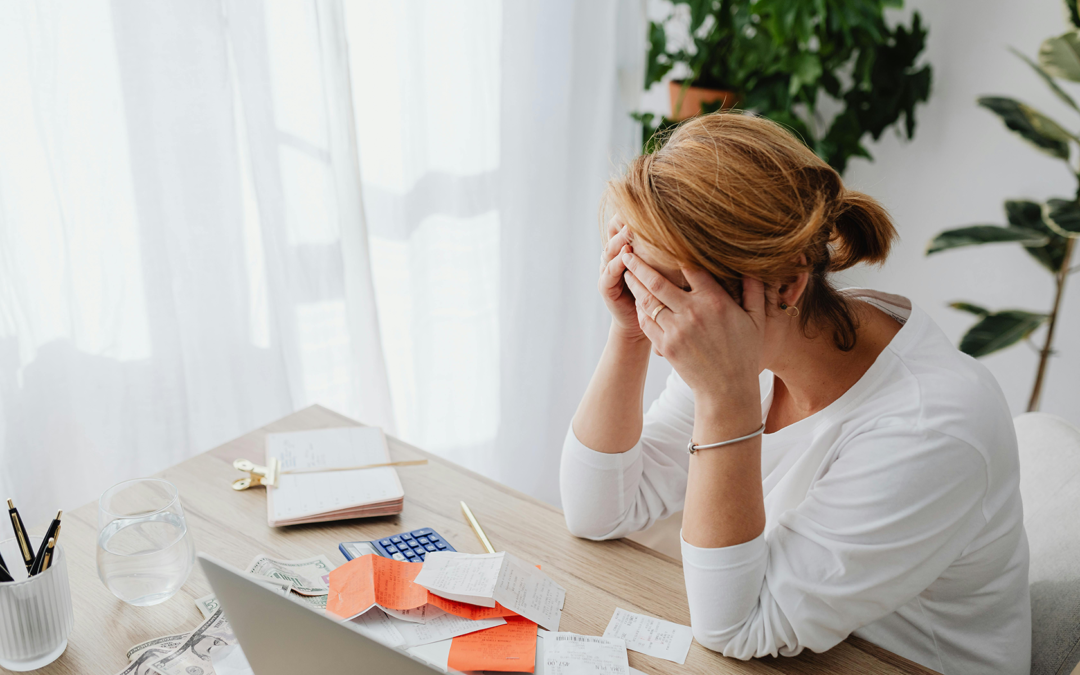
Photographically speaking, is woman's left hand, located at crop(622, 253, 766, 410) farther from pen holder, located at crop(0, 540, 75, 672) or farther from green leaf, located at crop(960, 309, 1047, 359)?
green leaf, located at crop(960, 309, 1047, 359)

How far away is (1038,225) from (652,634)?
178cm

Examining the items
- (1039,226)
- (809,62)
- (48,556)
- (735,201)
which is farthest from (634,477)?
(1039,226)

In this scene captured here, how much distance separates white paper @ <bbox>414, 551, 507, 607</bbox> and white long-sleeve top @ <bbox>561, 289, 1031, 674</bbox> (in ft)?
0.78

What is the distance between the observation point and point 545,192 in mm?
2227

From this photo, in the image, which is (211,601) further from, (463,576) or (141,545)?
(463,576)

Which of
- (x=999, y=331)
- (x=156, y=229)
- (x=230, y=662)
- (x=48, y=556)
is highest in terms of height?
(x=156, y=229)

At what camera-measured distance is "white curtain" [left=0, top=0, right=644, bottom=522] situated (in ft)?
4.14

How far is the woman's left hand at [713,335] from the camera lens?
89cm

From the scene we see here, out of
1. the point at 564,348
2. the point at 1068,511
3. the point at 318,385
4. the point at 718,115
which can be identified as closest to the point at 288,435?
the point at 318,385

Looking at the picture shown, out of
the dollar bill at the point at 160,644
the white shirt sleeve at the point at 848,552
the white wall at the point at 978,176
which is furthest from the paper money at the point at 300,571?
the white wall at the point at 978,176

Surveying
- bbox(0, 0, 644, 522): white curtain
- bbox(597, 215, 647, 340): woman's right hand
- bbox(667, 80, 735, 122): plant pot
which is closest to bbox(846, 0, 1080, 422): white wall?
bbox(667, 80, 735, 122): plant pot

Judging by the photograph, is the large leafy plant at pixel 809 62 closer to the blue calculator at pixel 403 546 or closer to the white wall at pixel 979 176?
the white wall at pixel 979 176

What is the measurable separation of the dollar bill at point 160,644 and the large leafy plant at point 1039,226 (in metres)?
2.01

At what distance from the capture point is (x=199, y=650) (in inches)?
31.6
